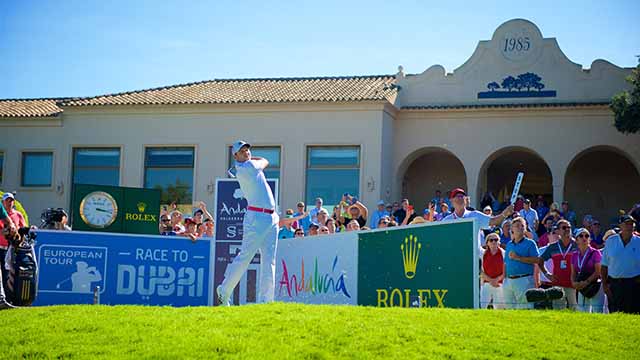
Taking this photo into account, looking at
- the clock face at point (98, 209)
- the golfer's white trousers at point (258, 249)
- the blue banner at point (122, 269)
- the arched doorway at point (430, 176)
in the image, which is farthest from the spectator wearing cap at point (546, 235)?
the arched doorway at point (430, 176)

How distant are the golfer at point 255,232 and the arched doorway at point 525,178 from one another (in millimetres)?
23144

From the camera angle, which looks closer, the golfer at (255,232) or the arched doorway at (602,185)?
the golfer at (255,232)

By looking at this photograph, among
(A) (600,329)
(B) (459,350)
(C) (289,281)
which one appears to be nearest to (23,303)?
(C) (289,281)

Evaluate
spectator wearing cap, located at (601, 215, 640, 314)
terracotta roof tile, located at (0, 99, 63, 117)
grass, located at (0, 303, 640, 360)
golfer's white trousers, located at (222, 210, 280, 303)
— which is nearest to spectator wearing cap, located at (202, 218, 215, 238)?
golfer's white trousers, located at (222, 210, 280, 303)

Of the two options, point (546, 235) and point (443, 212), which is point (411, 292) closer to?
point (546, 235)

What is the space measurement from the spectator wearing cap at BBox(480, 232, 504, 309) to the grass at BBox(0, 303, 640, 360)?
3091mm

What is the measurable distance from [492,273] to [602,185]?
21187 mm

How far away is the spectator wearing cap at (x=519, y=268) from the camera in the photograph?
1368 cm

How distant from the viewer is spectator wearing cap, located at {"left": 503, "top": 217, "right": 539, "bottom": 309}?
1368cm

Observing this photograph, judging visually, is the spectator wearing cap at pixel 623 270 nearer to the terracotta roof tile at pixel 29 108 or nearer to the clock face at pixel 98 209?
the clock face at pixel 98 209

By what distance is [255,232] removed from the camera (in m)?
11.9

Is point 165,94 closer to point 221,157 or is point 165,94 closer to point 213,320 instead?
point 221,157

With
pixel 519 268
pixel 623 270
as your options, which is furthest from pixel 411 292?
pixel 623 270

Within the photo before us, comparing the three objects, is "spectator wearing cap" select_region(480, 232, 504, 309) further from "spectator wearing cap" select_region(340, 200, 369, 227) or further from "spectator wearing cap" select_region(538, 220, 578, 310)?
"spectator wearing cap" select_region(340, 200, 369, 227)
